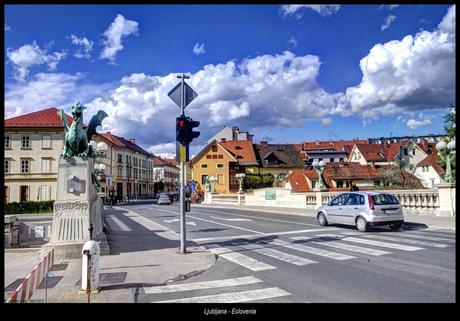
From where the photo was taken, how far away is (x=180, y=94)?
11102 millimetres

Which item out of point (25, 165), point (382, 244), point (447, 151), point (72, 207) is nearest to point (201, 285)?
point (72, 207)

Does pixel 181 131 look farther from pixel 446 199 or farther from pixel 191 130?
pixel 446 199

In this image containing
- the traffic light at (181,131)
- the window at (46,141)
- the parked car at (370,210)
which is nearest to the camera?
the traffic light at (181,131)

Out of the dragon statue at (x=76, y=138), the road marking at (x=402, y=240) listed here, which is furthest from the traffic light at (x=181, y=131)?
the road marking at (x=402, y=240)

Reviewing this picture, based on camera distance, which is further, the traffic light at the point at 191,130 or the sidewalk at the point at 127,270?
the traffic light at the point at 191,130

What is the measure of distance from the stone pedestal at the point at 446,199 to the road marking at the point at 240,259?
1136 cm

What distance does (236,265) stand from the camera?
8742 millimetres

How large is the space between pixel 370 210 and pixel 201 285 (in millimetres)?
8967

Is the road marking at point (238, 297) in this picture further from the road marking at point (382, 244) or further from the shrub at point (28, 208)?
the shrub at point (28, 208)

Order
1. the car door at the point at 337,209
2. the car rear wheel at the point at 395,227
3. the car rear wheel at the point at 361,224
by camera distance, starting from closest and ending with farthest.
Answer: the car rear wheel at the point at 361,224 → the car rear wheel at the point at 395,227 → the car door at the point at 337,209

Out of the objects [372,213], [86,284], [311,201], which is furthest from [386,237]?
[311,201]

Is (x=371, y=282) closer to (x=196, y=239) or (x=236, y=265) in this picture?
(x=236, y=265)

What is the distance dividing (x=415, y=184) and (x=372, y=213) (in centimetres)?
3737

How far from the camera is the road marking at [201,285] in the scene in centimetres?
665
